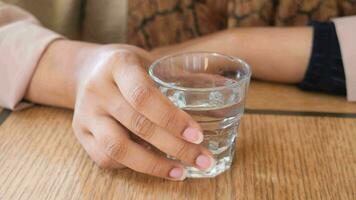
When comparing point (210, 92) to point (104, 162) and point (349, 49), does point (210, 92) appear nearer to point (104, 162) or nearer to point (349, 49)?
point (104, 162)

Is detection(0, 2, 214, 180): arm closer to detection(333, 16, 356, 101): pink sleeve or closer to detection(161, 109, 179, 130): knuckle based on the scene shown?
detection(161, 109, 179, 130): knuckle

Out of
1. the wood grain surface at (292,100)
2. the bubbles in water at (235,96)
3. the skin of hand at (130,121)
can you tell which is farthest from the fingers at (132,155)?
the wood grain surface at (292,100)

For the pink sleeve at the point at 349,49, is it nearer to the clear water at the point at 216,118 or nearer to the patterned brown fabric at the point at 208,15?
the patterned brown fabric at the point at 208,15

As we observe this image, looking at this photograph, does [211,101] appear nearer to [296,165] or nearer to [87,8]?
[296,165]

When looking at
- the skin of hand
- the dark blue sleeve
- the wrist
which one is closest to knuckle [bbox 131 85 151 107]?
the skin of hand

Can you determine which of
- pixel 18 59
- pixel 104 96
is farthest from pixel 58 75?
pixel 104 96

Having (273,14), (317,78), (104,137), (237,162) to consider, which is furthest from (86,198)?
(273,14)
